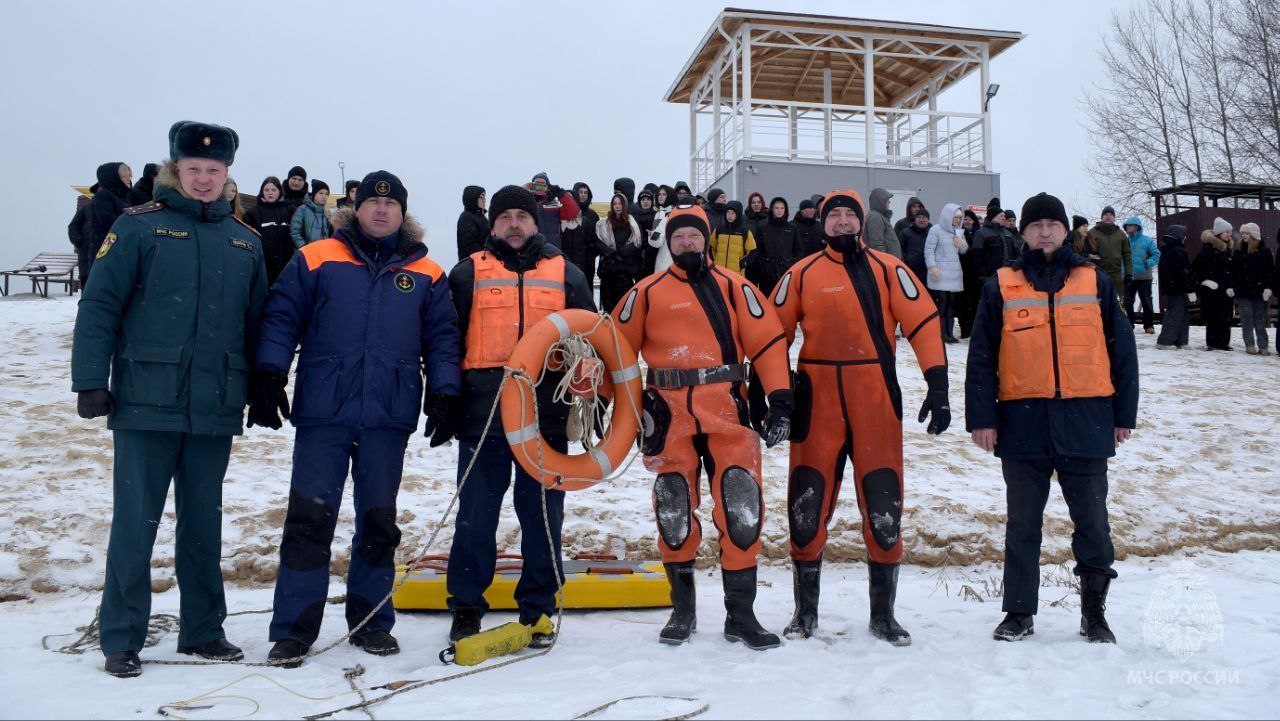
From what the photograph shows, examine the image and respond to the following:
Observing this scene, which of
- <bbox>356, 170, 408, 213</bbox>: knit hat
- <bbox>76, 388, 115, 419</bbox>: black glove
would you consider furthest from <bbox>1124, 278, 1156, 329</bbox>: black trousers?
<bbox>76, 388, 115, 419</bbox>: black glove

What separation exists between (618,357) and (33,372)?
6845mm

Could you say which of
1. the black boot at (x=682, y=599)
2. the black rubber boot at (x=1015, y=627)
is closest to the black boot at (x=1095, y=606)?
the black rubber boot at (x=1015, y=627)

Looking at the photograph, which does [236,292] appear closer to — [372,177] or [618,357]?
[372,177]

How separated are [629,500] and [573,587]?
170 cm

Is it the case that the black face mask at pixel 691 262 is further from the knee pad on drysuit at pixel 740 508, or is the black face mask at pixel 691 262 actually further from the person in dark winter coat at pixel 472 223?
the person in dark winter coat at pixel 472 223

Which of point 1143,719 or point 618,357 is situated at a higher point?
point 618,357

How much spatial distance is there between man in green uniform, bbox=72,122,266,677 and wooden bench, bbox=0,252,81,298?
43.4ft

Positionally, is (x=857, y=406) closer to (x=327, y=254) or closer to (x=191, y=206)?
(x=327, y=254)

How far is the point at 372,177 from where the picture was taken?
3531mm

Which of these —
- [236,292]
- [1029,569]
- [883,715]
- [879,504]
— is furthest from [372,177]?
[1029,569]

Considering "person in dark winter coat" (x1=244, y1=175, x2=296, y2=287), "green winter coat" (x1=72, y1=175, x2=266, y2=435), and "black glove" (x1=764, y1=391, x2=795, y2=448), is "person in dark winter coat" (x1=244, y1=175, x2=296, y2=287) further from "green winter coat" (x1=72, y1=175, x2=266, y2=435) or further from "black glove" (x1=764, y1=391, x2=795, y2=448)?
"black glove" (x1=764, y1=391, x2=795, y2=448)

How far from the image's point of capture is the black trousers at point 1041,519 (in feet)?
11.5

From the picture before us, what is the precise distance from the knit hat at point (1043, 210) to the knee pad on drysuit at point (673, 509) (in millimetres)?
1876

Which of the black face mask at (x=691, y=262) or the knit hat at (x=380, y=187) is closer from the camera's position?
the knit hat at (x=380, y=187)
